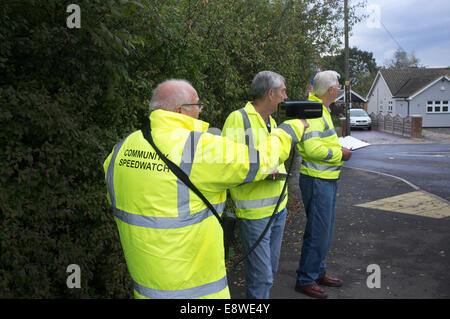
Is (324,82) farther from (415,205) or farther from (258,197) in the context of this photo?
(415,205)

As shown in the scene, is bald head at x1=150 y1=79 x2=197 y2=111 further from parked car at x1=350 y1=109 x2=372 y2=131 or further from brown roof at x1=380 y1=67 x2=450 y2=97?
brown roof at x1=380 y1=67 x2=450 y2=97

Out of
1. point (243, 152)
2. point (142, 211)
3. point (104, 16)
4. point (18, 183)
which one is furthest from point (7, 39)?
point (243, 152)

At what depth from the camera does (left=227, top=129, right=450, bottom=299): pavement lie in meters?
4.47

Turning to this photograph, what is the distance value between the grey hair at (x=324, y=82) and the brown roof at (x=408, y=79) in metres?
40.5

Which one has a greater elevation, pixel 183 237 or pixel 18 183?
pixel 18 183

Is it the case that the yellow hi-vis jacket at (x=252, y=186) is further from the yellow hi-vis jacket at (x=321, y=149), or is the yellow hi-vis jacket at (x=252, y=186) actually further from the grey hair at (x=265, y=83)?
the yellow hi-vis jacket at (x=321, y=149)

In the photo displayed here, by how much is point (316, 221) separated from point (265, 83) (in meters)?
1.66

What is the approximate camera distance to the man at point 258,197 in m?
3.27

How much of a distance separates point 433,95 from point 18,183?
42.8m

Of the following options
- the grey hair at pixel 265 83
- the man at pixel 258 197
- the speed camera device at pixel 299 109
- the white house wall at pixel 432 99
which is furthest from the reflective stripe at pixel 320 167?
the white house wall at pixel 432 99

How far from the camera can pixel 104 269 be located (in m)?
3.46

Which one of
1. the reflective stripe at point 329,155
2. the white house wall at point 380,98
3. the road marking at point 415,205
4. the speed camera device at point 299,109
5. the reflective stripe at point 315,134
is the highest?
the white house wall at point 380,98

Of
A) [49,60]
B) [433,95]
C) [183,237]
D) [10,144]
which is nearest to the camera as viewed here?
[183,237]
